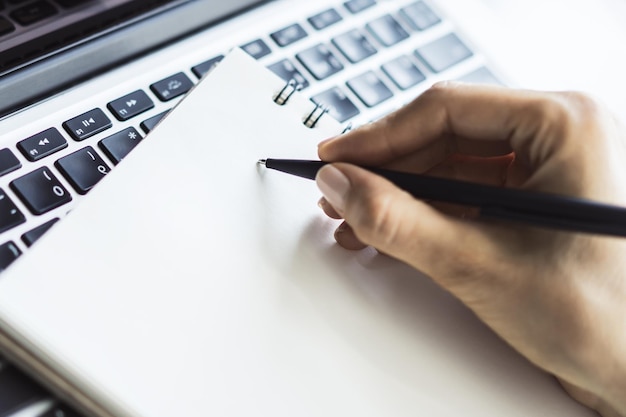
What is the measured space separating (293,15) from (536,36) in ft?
0.68

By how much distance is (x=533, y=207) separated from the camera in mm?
296

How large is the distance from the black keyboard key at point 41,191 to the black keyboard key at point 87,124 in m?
0.03

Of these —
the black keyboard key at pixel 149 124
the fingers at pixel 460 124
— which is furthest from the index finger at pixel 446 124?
the black keyboard key at pixel 149 124

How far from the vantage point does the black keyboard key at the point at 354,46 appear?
48cm

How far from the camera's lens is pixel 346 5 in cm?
51

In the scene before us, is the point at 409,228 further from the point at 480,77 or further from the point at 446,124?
the point at 480,77

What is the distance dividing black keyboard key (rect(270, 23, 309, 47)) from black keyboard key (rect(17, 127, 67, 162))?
156mm

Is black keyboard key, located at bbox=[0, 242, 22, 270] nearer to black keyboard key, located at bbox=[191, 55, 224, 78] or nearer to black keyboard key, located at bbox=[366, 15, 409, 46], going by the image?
black keyboard key, located at bbox=[191, 55, 224, 78]

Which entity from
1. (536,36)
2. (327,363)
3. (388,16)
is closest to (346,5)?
(388,16)

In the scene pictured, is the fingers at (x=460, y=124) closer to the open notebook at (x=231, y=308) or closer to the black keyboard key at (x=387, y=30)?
the open notebook at (x=231, y=308)

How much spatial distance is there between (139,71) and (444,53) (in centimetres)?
A: 21

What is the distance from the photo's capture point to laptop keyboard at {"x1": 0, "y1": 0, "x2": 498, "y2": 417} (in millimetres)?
353

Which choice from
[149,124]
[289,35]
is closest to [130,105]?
[149,124]

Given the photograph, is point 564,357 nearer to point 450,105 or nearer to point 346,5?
point 450,105
